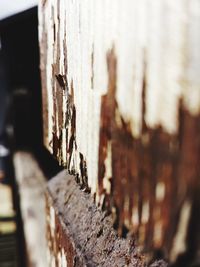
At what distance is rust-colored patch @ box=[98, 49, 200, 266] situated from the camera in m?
0.35

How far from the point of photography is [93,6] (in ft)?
1.79

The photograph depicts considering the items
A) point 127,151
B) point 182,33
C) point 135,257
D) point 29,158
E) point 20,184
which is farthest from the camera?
point 29,158

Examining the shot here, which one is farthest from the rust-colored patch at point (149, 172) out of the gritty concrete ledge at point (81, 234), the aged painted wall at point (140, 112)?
the gritty concrete ledge at point (81, 234)

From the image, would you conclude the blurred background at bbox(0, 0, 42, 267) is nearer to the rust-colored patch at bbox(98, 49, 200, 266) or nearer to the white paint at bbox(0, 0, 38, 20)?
the white paint at bbox(0, 0, 38, 20)

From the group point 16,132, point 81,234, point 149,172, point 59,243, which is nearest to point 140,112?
point 149,172

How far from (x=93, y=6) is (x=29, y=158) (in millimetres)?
2518

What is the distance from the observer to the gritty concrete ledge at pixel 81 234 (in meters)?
0.69

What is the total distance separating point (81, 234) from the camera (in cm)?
84

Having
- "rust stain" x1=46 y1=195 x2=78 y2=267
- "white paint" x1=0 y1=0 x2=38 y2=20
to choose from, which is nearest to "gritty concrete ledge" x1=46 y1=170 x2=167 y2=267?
"rust stain" x1=46 y1=195 x2=78 y2=267

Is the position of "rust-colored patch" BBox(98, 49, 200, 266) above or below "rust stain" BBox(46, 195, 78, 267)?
above

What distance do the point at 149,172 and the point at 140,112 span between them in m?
0.07

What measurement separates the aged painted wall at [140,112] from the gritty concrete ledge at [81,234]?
0.14m

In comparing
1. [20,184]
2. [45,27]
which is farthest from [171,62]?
[20,184]

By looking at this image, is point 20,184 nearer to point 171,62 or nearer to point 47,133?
point 47,133
